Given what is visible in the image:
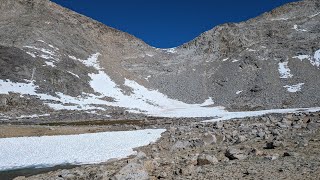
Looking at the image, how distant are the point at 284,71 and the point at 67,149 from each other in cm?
7918

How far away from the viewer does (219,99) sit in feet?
295

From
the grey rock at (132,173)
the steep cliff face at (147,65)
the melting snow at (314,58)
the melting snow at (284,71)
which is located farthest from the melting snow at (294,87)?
the grey rock at (132,173)

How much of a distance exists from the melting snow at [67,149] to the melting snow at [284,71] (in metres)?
66.8

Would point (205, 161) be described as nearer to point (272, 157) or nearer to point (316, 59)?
point (272, 157)

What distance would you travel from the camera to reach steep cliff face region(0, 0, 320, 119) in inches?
3056

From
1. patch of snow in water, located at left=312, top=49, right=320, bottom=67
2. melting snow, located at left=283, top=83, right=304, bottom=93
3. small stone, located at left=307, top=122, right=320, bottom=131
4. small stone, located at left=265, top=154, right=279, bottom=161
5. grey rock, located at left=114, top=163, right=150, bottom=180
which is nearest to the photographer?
grey rock, located at left=114, top=163, right=150, bottom=180

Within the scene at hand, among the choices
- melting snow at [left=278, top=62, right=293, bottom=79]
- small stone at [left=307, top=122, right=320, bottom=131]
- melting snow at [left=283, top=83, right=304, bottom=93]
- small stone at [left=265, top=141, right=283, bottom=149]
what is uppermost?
melting snow at [left=278, top=62, right=293, bottom=79]

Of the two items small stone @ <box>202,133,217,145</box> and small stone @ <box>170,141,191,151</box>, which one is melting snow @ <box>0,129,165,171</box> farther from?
small stone @ <box>202,133,217,145</box>

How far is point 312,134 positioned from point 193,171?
39.7ft

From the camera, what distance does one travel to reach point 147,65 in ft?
365

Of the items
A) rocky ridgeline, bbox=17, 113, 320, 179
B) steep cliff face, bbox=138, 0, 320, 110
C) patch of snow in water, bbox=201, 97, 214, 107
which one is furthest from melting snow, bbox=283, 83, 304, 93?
rocky ridgeline, bbox=17, 113, 320, 179

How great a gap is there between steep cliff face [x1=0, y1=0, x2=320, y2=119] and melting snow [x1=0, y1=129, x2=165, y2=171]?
33.6m

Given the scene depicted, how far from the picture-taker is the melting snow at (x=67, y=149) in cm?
2366

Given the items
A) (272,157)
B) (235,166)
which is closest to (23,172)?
(235,166)
